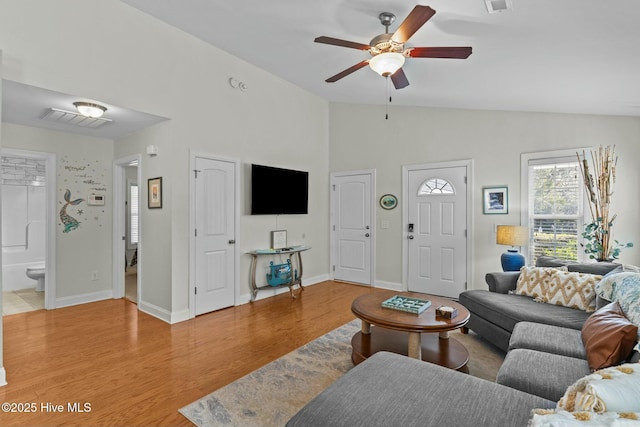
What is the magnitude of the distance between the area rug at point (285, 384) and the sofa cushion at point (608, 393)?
5.14 feet

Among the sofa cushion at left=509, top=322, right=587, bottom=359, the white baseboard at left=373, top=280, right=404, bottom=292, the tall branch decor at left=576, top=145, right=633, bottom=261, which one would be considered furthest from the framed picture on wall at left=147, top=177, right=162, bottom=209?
the tall branch decor at left=576, top=145, right=633, bottom=261

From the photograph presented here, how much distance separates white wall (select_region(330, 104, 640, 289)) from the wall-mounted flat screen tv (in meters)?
0.98

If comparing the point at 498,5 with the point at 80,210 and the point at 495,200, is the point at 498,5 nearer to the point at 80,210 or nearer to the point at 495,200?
the point at 495,200

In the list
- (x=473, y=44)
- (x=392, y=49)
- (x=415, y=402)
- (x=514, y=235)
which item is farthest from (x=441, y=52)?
(x=514, y=235)

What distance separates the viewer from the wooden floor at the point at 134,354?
215 cm

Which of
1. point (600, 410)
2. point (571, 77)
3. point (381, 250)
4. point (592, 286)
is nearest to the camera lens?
point (600, 410)

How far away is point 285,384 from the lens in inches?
94.3

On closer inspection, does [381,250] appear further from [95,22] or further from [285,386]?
[95,22]

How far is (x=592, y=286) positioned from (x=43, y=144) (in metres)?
6.15

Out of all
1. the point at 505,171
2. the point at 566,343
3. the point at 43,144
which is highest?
the point at 43,144

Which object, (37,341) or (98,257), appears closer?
(37,341)

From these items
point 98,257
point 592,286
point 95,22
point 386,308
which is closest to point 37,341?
point 98,257

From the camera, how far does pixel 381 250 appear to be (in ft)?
18.0

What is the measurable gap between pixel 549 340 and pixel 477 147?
124 inches
